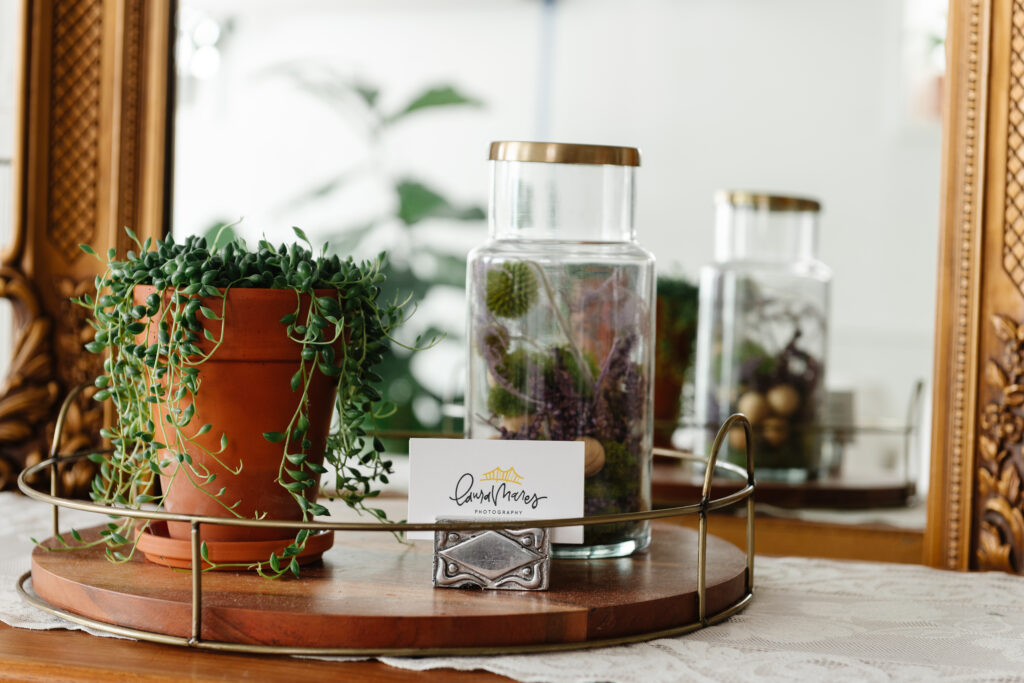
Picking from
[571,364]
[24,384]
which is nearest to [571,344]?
[571,364]

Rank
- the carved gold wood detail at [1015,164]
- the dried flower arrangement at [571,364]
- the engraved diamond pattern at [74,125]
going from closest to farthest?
the dried flower arrangement at [571,364] → the carved gold wood detail at [1015,164] → the engraved diamond pattern at [74,125]

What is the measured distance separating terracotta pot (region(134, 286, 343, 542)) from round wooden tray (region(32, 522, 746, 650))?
0.13ft

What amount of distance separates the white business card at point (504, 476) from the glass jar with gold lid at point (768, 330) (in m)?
0.41

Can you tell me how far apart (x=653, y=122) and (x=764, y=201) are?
13 cm

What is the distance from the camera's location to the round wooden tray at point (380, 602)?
1.66 ft

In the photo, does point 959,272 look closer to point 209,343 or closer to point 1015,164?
point 1015,164

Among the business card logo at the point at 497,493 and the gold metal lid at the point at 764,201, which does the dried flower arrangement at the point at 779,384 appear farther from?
the business card logo at the point at 497,493

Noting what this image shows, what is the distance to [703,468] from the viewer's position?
959 millimetres

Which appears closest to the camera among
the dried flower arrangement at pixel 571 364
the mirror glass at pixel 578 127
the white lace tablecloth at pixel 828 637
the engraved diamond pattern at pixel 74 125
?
the white lace tablecloth at pixel 828 637

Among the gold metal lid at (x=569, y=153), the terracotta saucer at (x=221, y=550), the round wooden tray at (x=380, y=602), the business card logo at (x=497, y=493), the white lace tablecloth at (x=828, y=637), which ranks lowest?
the white lace tablecloth at (x=828, y=637)

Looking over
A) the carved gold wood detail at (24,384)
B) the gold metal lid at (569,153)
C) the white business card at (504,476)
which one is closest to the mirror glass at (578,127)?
the carved gold wood detail at (24,384)

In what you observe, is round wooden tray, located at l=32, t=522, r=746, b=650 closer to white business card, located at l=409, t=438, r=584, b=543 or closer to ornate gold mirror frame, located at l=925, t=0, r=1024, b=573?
white business card, located at l=409, t=438, r=584, b=543

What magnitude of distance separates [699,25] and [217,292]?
580 millimetres

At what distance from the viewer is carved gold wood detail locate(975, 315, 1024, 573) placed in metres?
0.77
